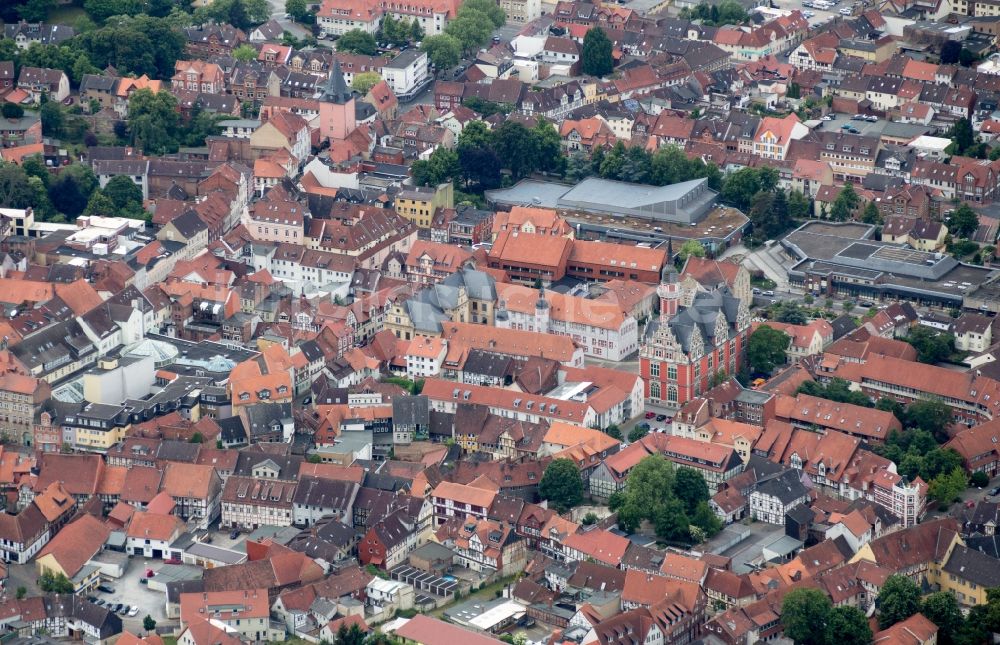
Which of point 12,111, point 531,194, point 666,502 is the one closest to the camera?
point 666,502

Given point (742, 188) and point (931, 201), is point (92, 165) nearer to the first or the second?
point (742, 188)

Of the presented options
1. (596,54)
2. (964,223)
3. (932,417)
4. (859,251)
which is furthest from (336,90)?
(932,417)

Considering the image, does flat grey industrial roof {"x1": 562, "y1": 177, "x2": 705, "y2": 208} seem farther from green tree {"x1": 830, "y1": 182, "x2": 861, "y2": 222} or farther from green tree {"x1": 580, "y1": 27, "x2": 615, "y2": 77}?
green tree {"x1": 580, "y1": 27, "x2": 615, "y2": 77}

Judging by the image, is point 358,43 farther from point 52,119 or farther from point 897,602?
point 897,602

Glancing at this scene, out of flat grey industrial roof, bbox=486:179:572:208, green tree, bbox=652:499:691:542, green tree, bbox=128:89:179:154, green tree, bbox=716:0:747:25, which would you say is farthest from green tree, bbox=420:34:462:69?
green tree, bbox=652:499:691:542

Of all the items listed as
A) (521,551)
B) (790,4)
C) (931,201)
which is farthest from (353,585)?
(790,4)

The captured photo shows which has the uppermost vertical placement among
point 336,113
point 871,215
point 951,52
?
point 951,52

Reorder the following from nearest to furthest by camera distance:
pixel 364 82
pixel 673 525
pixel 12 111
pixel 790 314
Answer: pixel 673 525 → pixel 790 314 → pixel 12 111 → pixel 364 82

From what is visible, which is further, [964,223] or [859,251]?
[964,223]
